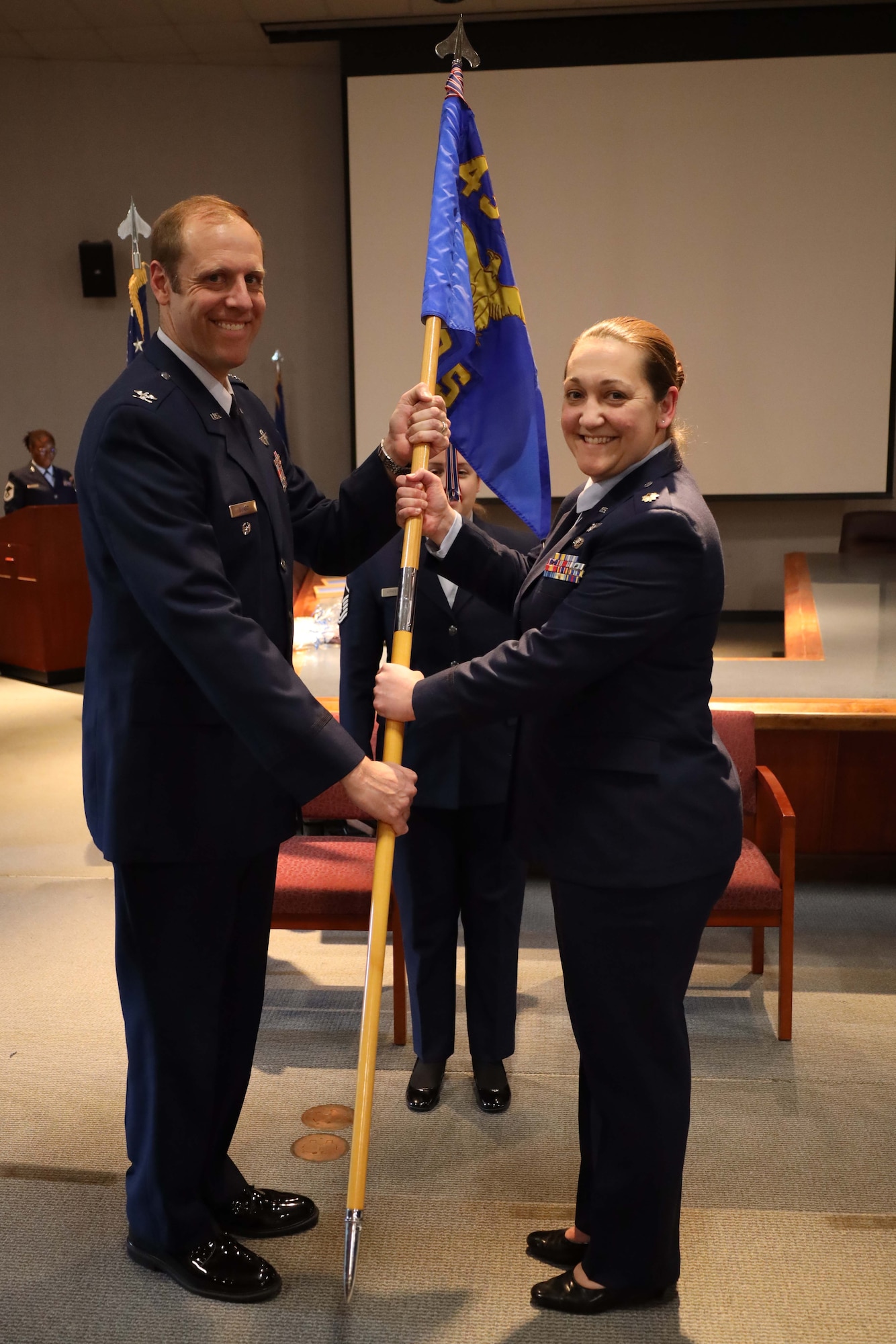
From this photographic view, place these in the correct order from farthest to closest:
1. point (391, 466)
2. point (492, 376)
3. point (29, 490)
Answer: point (29, 490), point (492, 376), point (391, 466)

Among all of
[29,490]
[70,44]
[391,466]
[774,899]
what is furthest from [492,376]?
[70,44]

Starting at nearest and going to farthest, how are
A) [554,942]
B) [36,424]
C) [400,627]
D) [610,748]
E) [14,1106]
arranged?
[610,748] < [400,627] < [14,1106] < [554,942] < [36,424]

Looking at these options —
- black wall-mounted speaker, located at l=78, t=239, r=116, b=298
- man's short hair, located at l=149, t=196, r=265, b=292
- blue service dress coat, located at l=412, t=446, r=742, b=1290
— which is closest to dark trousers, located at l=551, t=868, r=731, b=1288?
Answer: blue service dress coat, located at l=412, t=446, r=742, b=1290

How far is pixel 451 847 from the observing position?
2488 millimetres

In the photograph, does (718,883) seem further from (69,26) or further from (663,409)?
(69,26)

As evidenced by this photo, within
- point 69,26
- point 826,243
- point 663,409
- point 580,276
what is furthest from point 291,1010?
point 69,26

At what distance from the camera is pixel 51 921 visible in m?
3.51

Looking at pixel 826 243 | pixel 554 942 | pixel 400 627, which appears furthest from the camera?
pixel 826 243

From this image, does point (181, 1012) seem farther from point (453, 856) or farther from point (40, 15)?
point (40, 15)

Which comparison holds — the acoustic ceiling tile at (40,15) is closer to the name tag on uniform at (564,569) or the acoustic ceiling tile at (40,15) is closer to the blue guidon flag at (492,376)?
the blue guidon flag at (492,376)

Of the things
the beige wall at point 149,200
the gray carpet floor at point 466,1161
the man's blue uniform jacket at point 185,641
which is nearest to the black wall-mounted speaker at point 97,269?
the beige wall at point 149,200

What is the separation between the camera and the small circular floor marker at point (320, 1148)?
228cm

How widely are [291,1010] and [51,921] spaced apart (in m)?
1.00

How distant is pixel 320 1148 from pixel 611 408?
1599mm
